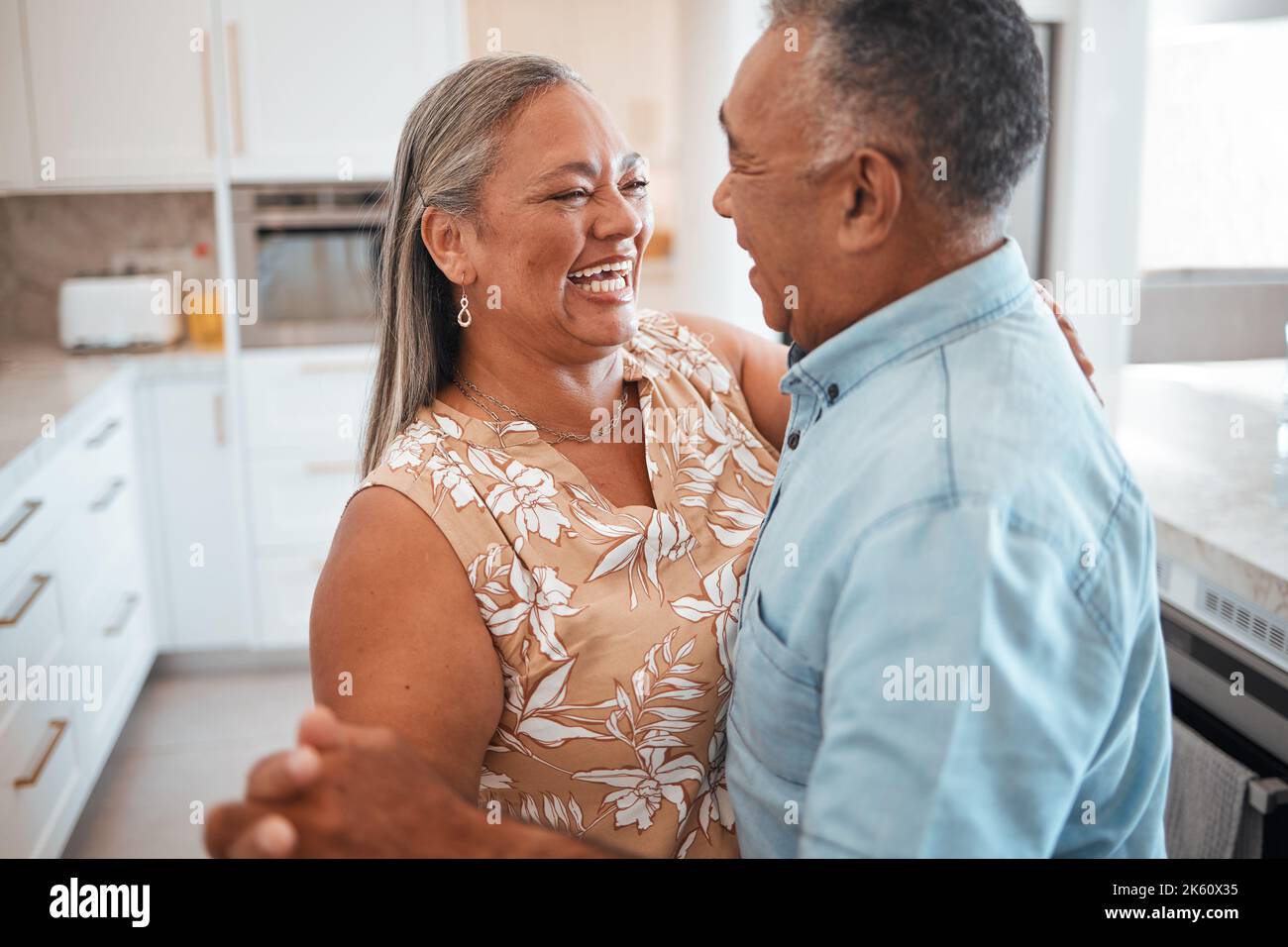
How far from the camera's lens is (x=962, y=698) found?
724 mm

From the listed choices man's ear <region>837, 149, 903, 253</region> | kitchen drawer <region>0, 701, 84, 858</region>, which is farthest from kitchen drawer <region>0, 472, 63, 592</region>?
man's ear <region>837, 149, 903, 253</region>

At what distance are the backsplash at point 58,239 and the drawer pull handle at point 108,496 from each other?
33.8 inches

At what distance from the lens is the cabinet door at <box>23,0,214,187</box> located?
10.1 feet

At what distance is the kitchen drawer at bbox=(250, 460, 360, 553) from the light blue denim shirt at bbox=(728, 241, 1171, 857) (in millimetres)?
2561

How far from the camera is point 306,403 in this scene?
10.8 feet

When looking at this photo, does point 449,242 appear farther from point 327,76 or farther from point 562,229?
point 327,76

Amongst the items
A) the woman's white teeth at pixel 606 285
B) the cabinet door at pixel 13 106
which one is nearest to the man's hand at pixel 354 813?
the woman's white teeth at pixel 606 285

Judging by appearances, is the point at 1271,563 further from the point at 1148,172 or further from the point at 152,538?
the point at 152,538

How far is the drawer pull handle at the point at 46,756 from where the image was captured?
2.15m

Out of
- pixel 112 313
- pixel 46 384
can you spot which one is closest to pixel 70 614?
pixel 46 384

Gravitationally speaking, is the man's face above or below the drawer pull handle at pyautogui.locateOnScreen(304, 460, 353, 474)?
above

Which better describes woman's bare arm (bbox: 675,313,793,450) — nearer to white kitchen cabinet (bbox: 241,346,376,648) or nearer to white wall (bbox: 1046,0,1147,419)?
white wall (bbox: 1046,0,1147,419)

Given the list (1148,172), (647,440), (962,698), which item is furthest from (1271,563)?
(1148,172)

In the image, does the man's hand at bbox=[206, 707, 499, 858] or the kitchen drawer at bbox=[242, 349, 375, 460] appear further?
the kitchen drawer at bbox=[242, 349, 375, 460]
